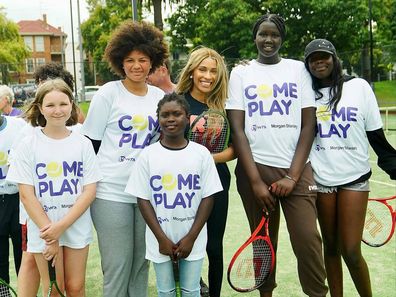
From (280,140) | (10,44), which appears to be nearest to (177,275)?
(280,140)

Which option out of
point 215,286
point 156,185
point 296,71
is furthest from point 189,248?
point 296,71

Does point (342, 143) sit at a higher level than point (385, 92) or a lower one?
lower

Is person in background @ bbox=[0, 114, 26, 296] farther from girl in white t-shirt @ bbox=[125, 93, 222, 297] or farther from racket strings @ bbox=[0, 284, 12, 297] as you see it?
girl in white t-shirt @ bbox=[125, 93, 222, 297]

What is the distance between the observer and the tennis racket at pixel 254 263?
352cm

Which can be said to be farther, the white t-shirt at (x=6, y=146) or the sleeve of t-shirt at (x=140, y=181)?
the white t-shirt at (x=6, y=146)

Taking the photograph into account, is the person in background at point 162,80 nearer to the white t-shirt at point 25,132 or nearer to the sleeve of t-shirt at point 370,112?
the white t-shirt at point 25,132

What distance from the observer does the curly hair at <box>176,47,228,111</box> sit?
3652 mm

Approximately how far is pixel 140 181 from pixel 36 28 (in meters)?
79.2

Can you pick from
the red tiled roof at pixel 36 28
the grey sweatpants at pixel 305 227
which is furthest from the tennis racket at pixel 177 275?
the red tiled roof at pixel 36 28

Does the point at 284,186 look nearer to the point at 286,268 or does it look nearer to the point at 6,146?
the point at 286,268

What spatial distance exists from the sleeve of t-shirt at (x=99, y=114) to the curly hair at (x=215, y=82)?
671 millimetres

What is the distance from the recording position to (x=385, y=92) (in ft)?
79.2

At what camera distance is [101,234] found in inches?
132

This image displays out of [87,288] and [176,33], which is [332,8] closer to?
[176,33]
